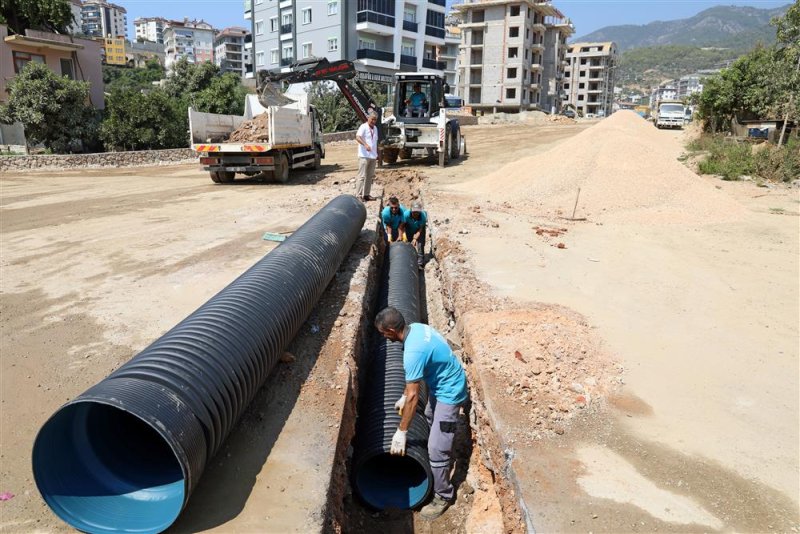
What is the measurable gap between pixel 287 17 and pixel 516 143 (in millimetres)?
30797

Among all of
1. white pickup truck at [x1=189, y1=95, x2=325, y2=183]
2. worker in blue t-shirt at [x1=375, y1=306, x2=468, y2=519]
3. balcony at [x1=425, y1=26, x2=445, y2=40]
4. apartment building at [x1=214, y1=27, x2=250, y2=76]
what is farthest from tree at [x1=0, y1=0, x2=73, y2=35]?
apartment building at [x1=214, y1=27, x2=250, y2=76]

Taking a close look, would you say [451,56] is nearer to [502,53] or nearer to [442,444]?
[502,53]

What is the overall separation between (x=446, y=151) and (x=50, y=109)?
586 inches

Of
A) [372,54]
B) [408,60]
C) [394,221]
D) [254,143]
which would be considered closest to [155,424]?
[394,221]

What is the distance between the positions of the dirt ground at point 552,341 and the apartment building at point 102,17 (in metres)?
182

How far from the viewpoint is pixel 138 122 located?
22.3 meters

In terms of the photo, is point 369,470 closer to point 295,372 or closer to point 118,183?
point 295,372

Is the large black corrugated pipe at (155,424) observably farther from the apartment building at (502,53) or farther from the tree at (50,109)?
the apartment building at (502,53)

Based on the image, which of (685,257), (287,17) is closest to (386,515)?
(685,257)

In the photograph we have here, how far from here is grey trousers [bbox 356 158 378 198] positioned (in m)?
11.4

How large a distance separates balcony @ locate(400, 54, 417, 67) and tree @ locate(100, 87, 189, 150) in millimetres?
27351

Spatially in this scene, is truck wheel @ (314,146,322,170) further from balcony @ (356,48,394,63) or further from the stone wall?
balcony @ (356,48,394,63)

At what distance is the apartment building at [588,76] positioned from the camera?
95.7 meters

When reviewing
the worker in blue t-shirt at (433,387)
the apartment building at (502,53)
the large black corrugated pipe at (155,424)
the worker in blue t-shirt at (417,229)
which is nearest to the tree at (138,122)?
the worker in blue t-shirt at (417,229)
